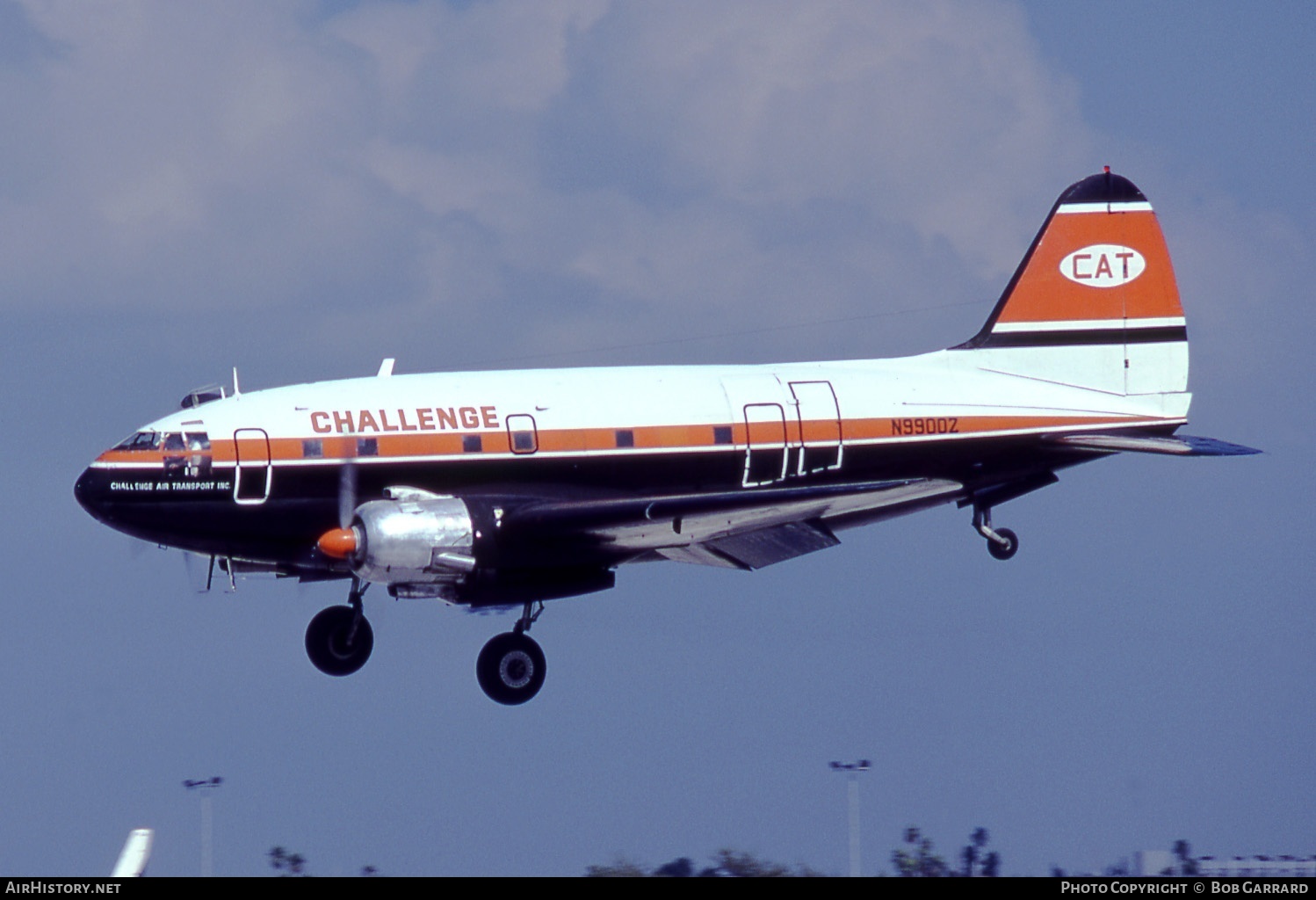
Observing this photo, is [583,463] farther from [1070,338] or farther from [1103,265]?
[1103,265]

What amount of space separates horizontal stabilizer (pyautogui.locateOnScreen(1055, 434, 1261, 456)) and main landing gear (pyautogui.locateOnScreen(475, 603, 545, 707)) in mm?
9049

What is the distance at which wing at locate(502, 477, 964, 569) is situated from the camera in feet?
90.7

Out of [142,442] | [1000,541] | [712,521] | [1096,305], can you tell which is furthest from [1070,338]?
[142,442]

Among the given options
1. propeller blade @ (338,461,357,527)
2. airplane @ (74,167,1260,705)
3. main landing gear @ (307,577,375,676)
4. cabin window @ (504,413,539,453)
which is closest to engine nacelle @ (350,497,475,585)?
airplane @ (74,167,1260,705)

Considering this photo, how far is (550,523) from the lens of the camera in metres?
27.7

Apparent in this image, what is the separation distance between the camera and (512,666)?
29.1 metres

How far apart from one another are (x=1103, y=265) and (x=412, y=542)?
44.3 ft

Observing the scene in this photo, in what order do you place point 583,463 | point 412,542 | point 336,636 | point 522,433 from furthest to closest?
point 336,636 < point 583,463 < point 522,433 < point 412,542

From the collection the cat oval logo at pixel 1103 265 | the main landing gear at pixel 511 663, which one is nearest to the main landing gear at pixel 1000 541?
the cat oval logo at pixel 1103 265

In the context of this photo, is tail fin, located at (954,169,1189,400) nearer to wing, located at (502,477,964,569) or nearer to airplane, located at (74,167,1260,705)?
airplane, located at (74,167,1260,705)

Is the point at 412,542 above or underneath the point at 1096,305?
underneath

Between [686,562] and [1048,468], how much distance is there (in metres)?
6.22
